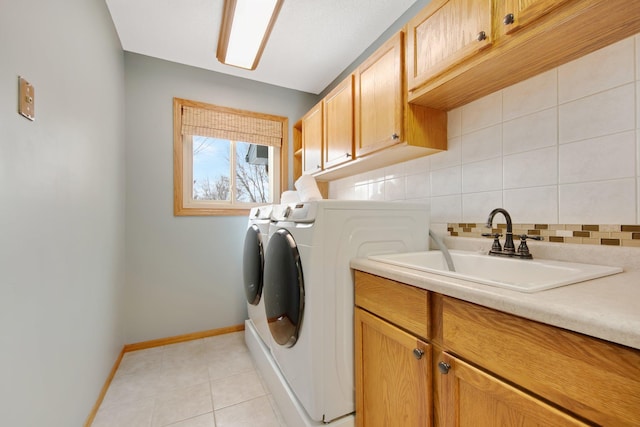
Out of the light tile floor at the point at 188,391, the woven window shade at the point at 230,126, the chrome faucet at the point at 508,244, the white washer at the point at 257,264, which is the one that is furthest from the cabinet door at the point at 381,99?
the light tile floor at the point at 188,391

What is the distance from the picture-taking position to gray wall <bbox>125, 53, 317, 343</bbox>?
2.23 m

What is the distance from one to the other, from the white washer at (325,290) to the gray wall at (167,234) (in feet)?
4.60

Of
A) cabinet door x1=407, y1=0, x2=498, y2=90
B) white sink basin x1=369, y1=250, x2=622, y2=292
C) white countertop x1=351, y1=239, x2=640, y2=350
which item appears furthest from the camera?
cabinet door x1=407, y1=0, x2=498, y2=90

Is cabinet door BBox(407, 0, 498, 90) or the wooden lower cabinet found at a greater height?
cabinet door BBox(407, 0, 498, 90)

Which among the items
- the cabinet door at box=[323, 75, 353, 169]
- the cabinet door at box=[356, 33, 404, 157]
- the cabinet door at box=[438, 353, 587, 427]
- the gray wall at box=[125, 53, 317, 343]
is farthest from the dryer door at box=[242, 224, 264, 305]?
the cabinet door at box=[438, 353, 587, 427]

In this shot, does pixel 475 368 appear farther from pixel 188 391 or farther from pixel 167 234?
pixel 167 234

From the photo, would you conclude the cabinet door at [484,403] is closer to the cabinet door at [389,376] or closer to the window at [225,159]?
the cabinet door at [389,376]

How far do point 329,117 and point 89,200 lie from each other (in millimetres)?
1631

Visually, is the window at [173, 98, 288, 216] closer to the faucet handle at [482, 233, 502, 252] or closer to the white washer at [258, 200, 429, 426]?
the white washer at [258, 200, 429, 426]

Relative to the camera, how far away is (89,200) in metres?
1.42

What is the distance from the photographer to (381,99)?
158 centimetres

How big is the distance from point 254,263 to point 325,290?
2.85 ft

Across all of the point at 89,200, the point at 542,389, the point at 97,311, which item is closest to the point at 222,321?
the point at 97,311

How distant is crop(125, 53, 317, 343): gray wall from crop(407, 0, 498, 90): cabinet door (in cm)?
177
